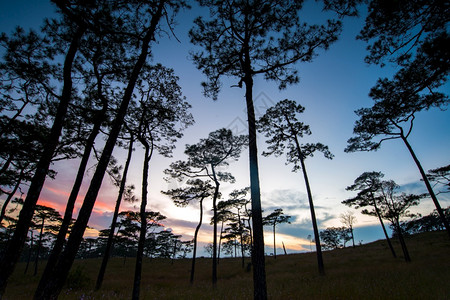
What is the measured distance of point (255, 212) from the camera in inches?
237

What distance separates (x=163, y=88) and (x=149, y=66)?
154cm

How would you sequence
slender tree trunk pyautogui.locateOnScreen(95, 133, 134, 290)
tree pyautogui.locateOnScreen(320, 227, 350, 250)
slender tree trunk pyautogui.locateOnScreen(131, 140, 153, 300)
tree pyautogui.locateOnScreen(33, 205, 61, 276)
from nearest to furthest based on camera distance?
1. slender tree trunk pyautogui.locateOnScreen(131, 140, 153, 300)
2. slender tree trunk pyautogui.locateOnScreen(95, 133, 134, 290)
3. tree pyautogui.locateOnScreen(33, 205, 61, 276)
4. tree pyautogui.locateOnScreen(320, 227, 350, 250)

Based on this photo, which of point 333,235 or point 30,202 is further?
point 333,235

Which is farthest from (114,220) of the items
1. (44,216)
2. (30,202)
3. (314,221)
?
(44,216)

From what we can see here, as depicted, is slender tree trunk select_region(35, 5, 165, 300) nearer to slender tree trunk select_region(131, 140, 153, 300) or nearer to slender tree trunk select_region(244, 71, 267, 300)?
slender tree trunk select_region(131, 140, 153, 300)

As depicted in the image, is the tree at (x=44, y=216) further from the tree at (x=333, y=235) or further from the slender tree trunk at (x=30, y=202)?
the tree at (x=333, y=235)

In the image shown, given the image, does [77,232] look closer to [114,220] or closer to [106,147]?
[106,147]

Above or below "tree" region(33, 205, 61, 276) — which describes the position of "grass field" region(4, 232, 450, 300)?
below

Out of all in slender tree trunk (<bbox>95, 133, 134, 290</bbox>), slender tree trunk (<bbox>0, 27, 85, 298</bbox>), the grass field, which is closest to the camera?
slender tree trunk (<bbox>0, 27, 85, 298</bbox>)

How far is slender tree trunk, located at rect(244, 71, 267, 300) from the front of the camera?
5.20 meters

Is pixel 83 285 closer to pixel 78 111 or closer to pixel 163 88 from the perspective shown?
pixel 78 111

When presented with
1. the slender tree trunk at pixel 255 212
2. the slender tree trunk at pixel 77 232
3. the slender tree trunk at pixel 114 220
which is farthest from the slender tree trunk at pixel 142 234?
the slender tree trunk at pixel 255 212

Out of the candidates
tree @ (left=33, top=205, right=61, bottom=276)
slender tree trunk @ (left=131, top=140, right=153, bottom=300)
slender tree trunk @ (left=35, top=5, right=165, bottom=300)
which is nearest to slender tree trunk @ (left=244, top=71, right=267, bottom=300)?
slender tree trunk @ (left=35, top=5, right=165, bottom=300)

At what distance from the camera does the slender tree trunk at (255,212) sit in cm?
520
